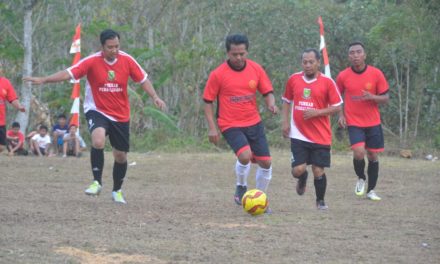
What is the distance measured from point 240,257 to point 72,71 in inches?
165

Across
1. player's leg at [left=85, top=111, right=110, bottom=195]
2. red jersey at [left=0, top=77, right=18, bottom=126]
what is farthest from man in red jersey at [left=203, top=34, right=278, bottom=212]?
red jersey at [left=0, top=77, right=18, bottom=126]

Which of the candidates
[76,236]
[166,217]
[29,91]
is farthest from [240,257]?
[29,91]

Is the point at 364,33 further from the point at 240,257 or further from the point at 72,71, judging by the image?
the point at 240,257

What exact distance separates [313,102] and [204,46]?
14.4 metres

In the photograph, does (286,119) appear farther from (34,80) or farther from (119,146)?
(34,80)

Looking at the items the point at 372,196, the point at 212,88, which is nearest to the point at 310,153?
the point at 212,88

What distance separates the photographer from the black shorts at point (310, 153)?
10531 mm

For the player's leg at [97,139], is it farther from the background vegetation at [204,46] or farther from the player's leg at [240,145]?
the background vegetation at [204,46]

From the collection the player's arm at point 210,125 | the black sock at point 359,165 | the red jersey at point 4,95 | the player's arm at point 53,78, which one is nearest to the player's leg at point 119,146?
the player's arm at point 53,78

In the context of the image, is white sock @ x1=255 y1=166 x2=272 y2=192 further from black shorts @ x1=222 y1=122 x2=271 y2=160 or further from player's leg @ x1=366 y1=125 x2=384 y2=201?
player's leg @ x1=366 y1=125 x2=384 y2=201

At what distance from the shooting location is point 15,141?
830 inches

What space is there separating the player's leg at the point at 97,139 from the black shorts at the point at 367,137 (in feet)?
11.5

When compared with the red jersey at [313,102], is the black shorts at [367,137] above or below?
below

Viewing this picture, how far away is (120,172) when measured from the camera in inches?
434
